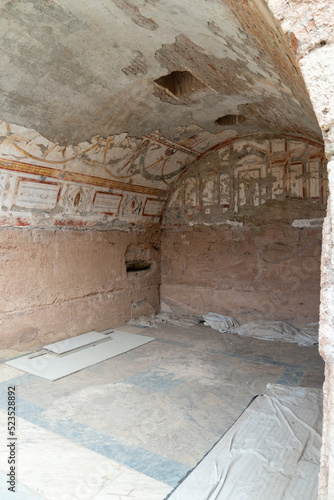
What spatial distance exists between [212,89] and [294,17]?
10.5 feet

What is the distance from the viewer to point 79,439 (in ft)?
9.41

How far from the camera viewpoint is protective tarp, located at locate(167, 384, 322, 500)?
2209 mm

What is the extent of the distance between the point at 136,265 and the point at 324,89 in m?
6.06

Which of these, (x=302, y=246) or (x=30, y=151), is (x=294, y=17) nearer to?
Answer: (x=30, y=151)

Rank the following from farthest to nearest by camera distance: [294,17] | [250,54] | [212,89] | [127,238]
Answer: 1. [127,238]
2. [212,89]
3. [250,54]
4. [294,17]

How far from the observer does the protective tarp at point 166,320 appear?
6.59 metres

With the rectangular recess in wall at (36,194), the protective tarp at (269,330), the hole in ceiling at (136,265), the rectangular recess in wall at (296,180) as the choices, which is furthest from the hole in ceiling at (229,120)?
the protective tarp at (269,330)

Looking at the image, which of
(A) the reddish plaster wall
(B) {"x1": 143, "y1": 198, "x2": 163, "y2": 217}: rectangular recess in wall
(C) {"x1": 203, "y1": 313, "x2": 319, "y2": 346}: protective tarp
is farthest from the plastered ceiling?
(C) {"x1": 203, "y1": 313, "x2": 319, "y2": 346}: protective tarp

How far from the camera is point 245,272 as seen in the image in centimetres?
655

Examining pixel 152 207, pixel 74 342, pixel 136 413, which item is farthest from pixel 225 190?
pixel 136 413

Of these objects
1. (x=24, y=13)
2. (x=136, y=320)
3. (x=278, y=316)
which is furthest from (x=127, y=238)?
(x=24, y=13)

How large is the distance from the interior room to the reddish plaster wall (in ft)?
0.12

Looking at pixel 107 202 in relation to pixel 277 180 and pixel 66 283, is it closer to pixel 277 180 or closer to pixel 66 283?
pixel 66 283

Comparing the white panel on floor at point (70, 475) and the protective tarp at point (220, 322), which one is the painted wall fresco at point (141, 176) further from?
the white panel on floor at point (70, 475)
